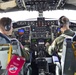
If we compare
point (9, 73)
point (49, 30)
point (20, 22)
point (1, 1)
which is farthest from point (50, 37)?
point (9, 73)

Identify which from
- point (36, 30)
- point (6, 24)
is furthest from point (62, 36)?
point (36, 30)

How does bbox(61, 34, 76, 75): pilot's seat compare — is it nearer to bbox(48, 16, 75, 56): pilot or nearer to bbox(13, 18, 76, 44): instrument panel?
bbox(48, 16, 75, 56): pilot

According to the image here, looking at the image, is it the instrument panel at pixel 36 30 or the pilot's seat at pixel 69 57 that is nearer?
the pilot's seat at pixel 69 57

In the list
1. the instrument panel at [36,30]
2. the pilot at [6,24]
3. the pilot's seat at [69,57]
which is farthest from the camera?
the instrument panel at [36,30]

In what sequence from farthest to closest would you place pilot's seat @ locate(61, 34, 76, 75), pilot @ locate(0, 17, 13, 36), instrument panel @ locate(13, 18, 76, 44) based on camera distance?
1. instrument panel @ locate(13, 18, 76, 44)
2. pilot @ locate(0, 17, 13, 36)
3. pilot's seat @ locate(61, 34, 76, 75)

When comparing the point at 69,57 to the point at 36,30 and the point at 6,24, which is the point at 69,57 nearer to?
the point at 6,24

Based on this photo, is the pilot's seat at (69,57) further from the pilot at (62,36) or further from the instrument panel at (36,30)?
the instrument panel at (36,30)

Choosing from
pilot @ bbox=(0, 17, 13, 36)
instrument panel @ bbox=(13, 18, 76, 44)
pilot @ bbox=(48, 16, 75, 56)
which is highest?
pilot @ bbox=(0, 17, 13, 36)

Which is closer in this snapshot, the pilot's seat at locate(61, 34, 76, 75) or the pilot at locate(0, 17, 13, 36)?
the pilot's seat at locate(61, 34, 76, 75)

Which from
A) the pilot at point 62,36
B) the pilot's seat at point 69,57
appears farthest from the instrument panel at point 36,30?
the pilot's seat at point 69,57

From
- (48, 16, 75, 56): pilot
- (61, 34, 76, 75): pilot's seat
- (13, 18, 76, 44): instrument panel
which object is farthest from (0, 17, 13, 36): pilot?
(13, 18, 76, 44): instrument panel

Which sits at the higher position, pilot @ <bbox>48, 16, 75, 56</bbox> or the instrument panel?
pilot @ <bbox>48, 16, 75, 56</bbox>

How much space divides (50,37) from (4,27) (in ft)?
8.54

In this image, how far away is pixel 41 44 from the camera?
6.36 meters
